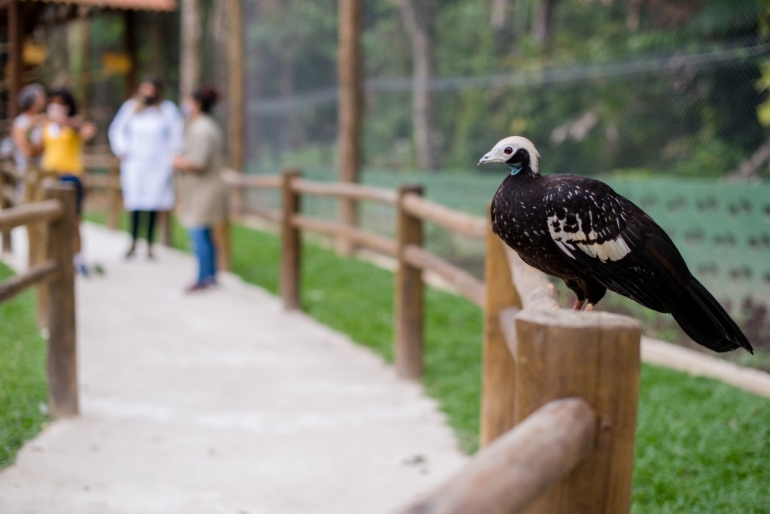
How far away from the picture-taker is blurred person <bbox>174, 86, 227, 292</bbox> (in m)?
7.46

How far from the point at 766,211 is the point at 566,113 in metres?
2.21

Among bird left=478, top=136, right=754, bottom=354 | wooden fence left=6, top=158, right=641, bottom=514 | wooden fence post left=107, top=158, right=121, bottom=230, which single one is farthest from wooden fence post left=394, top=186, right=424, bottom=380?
wooden fence post left=107, top=158, right=121, bottom=230

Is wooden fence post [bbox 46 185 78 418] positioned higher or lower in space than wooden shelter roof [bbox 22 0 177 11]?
lower

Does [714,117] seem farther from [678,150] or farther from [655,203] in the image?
[655,203]

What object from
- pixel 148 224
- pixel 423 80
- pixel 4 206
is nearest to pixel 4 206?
pixel 4 206

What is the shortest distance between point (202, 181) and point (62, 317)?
336 centimetres

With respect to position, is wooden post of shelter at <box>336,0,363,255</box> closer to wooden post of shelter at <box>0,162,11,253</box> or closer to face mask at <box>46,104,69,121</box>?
face mask at <box>46,104,69,121</box>

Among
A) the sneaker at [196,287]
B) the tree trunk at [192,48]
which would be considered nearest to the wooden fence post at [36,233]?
the sneaker at [196,287]

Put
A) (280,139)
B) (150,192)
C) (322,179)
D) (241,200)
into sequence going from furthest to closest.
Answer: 1. (241,200)
2. (280,139)
3. (322,179)
4. (150,192)

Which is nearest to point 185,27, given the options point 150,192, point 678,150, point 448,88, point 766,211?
point 150,192

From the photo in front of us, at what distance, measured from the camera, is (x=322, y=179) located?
1047cm

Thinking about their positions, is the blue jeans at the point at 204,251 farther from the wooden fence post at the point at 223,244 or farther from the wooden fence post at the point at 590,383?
the wooden fence post at the point at 590,383

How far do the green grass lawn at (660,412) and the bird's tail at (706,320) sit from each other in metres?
1.65

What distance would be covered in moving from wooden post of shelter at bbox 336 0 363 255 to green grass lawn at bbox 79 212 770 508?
1674 mm
